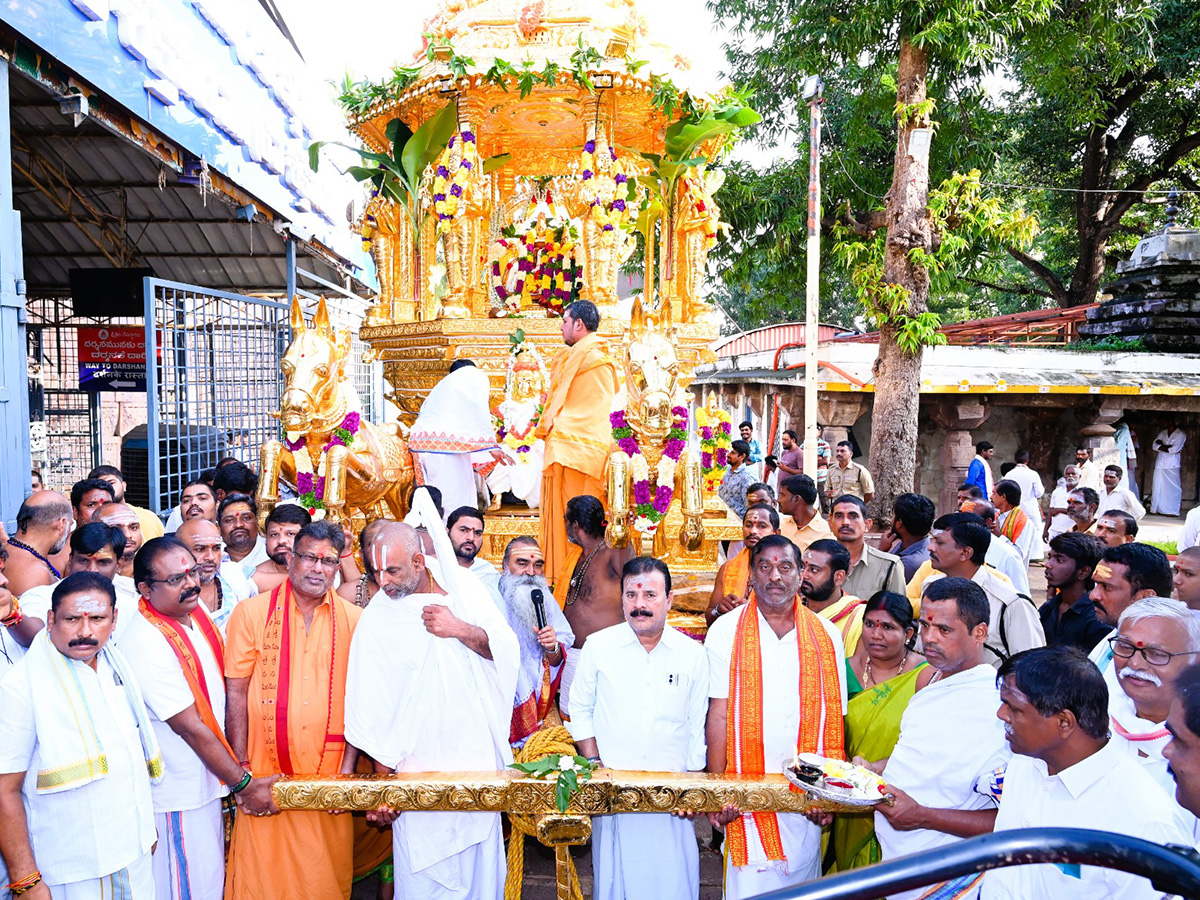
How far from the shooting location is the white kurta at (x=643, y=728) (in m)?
3.47

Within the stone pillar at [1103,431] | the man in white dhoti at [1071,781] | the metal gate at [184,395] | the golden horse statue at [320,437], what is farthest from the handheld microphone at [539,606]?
the stone pillar at [1103,431]

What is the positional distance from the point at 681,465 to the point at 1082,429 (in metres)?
10.9

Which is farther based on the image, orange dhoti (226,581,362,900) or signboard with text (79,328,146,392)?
signboard with text (79,328,146,392)

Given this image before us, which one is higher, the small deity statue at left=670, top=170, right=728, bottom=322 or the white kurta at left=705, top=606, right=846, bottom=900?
the small deity statue at left=670, top=170, right=728, bottom=322

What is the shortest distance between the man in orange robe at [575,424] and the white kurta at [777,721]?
280cm

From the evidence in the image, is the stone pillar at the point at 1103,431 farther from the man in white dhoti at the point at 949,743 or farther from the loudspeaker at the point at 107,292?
the loudspeaker at the point at 107,292

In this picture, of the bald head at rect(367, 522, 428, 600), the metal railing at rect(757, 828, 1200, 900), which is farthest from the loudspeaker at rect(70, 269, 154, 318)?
the metal railing at rect(757, 828, 1200, 900)

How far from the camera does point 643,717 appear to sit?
3.46 metres

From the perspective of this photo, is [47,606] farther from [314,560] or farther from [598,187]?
[598,187]

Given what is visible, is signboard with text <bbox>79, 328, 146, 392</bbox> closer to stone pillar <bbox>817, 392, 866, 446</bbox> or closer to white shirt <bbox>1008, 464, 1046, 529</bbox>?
stone pillar <bbox>817, 392, 866, 446</bbox>

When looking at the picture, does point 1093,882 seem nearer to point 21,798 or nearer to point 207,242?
point 21,798

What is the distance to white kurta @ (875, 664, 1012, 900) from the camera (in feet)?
9.91

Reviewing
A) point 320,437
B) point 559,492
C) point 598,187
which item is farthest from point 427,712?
point 598,187

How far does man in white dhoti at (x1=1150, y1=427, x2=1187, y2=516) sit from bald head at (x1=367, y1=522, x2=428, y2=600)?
52.2ft
